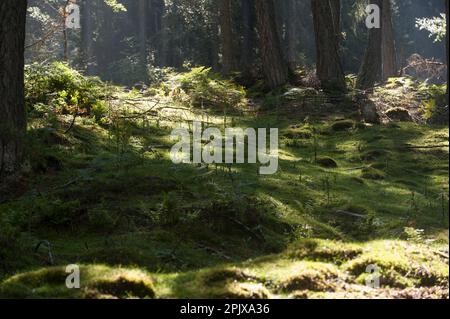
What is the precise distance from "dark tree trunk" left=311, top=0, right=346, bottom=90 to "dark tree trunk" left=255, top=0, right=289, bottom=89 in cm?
112

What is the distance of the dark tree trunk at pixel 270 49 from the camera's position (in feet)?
64.3

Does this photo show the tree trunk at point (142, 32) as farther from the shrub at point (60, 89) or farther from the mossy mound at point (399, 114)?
the shrub at point (60, 89)

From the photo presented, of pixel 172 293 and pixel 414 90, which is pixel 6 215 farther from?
pixel 414 90

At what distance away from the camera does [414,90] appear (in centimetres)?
1750

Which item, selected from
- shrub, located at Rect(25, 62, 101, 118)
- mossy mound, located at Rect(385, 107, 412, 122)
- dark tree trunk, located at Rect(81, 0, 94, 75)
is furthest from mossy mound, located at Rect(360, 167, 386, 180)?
dark tree trunk, located at Rect(81, 0, 94, 75)

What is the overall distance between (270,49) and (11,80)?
1162cm

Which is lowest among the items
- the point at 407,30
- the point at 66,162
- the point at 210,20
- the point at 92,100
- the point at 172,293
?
the point at 172,293

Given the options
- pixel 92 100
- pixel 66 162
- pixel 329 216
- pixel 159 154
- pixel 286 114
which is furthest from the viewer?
pixel 286 114

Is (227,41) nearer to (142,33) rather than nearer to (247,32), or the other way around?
(247,32)

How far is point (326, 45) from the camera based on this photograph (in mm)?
19516

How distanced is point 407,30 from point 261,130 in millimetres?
52689

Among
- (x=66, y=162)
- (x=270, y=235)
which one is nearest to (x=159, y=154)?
(x=66, y=162)

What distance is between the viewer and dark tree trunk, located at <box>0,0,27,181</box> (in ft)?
29.8

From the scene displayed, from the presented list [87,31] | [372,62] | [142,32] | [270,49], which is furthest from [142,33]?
[270,49]
